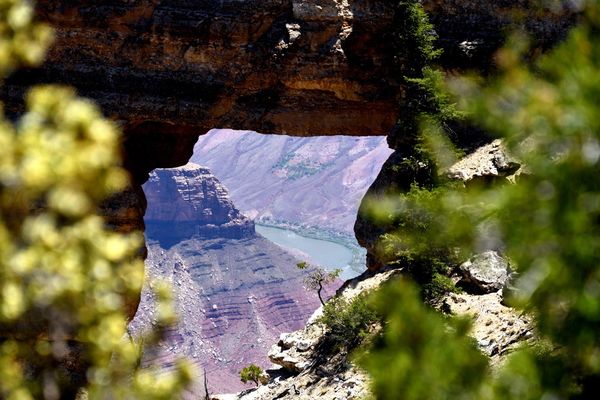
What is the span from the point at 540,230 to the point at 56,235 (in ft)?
10.5

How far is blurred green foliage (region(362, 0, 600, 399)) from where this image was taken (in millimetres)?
4172

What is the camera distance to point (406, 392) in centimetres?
503

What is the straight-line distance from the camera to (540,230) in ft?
14.2

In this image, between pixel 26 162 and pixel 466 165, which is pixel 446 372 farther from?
pixel 466 165

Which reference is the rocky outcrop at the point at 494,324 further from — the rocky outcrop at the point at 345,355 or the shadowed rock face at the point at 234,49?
the shadowed rock face at the point at 234,49

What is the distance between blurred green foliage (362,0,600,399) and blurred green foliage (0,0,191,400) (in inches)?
89.9

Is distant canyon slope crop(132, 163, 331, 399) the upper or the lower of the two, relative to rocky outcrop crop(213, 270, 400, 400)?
lower

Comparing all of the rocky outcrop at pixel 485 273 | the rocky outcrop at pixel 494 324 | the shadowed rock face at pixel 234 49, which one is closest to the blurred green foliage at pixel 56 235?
the rocky outcrop at pixel 494 324

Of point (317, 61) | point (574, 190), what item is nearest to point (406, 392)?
point (574, 190)

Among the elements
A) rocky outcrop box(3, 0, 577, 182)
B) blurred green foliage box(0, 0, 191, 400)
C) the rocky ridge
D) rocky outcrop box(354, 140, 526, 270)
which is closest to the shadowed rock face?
rocky outcrop box(3, 0, 577, 182)

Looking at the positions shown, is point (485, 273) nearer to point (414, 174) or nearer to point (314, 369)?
point (414, 174)

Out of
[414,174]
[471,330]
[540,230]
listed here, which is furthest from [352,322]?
[540,230]

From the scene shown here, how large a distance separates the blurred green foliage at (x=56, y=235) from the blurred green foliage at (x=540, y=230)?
228cm

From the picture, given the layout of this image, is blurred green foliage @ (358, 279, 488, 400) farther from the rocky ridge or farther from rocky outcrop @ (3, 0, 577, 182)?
rocky outcrop @ (3, 0, 577, 182)
